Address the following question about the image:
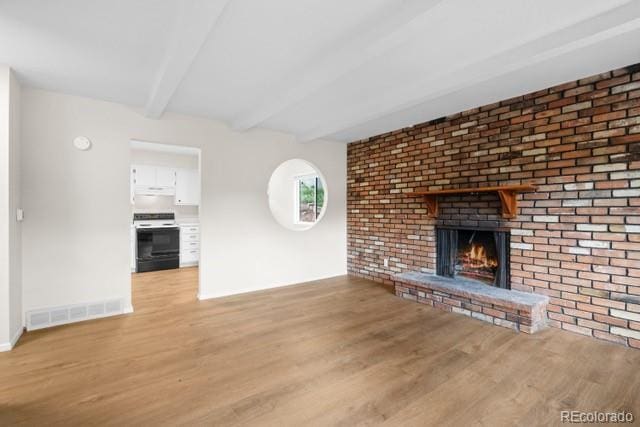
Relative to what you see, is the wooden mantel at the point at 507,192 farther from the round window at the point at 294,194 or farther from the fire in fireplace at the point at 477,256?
the round window at the point at 294,194

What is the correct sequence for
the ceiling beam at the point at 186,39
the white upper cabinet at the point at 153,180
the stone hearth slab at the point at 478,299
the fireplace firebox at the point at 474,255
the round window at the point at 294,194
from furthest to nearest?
the round window at the point at 294,194 < the white upper cabinet at the point at 153,180 < the fireplace firebox at the point at 474,255 < the stone hearth slab at the point at 478,299 < the ceiling beam at the point at 186,39

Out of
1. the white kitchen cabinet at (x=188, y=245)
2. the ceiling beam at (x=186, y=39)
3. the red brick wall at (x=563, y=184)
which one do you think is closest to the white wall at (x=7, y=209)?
the ceiling beam at (x=186, y=39)

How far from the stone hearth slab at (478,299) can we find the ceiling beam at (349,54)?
254 cm

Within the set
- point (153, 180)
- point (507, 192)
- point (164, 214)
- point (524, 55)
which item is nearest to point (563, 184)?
point (507, 192)

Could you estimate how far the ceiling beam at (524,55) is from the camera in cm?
172

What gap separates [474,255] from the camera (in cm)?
356

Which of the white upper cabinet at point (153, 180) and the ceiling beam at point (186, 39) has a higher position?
the ceiling beam at point (186, 39)

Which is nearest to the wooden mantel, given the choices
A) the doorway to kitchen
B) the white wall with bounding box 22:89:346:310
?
the white wall with bounding box 22:89:346:310

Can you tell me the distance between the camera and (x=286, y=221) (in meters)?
7.29

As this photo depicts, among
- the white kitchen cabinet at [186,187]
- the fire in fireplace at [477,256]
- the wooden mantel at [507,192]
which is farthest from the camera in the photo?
the white kitchen cabinet at [186,187]

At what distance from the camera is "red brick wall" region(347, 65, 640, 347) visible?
242 cm

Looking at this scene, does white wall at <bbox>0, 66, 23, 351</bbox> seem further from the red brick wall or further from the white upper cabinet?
the red brick wall

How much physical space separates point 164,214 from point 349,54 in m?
5.58

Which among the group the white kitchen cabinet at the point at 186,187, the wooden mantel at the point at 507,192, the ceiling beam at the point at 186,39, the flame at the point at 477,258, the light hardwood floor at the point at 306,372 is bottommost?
the light hardwood floor at the point at 306,372
